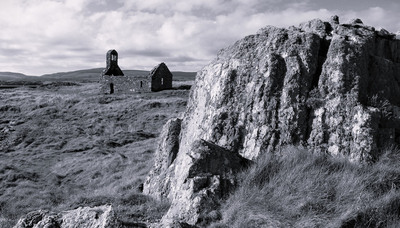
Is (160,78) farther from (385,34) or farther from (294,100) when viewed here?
(294,100)

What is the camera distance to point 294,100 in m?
7.38

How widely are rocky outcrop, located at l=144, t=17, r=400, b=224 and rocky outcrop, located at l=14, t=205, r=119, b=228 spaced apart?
139 centimetres

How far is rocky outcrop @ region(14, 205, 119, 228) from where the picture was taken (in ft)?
14.4

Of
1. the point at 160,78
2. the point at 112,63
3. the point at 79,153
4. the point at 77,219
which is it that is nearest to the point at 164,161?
the point at 77,219

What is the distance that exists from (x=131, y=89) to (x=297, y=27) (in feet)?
144

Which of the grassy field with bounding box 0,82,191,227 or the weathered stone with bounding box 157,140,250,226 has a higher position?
the weathered stone with bounding box 157,140,250,226

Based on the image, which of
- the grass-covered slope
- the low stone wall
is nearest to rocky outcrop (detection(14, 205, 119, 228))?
the grass-covered slope

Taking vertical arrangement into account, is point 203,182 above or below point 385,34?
below

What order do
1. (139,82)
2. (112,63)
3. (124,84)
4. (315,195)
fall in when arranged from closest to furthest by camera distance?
(315,195)
(139,82)
(124,84)
(112,63)

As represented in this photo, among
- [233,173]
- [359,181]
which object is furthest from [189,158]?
[359,181]

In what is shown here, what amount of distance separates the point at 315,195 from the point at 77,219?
344 cm

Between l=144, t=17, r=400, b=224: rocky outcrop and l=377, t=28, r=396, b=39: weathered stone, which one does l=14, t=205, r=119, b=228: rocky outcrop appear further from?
l=377, t=28, r=396, b=39: weathered stone

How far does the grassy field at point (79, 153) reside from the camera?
8155 millimetres

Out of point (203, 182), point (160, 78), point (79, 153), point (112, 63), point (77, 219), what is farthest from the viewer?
point (112, 63)
